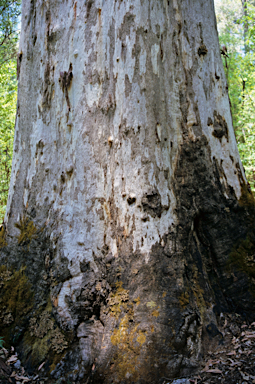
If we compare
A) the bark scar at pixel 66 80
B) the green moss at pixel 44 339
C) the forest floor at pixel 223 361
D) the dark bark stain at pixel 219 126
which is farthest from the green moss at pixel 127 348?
the bark scar at pixel 66 80

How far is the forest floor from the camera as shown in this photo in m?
2.01

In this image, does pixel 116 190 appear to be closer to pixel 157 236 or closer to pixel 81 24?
pixel 157 236

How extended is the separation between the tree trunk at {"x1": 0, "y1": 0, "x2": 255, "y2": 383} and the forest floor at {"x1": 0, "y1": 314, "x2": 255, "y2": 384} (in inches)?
3.2

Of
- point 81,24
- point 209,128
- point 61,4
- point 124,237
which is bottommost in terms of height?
point 124,237

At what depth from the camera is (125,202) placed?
241 cm

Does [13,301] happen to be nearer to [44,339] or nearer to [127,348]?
[44,339]

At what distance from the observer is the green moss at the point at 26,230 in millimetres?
2842

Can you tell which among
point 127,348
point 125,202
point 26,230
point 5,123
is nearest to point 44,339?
point 127,348

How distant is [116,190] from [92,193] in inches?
9.2

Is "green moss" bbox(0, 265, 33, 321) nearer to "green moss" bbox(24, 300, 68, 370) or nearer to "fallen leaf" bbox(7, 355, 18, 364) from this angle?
"green moss" bbox(24, 300, 68, 370)

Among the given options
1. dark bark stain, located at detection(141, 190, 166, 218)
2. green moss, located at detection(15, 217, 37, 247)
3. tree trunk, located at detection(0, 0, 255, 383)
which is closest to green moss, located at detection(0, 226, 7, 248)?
tree trunk, located at detection(0, 0, 255, 383)

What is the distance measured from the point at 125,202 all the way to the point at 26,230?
119 cm

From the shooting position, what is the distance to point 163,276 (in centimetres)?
229

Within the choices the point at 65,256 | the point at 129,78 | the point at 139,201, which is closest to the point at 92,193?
the point at 139,201
